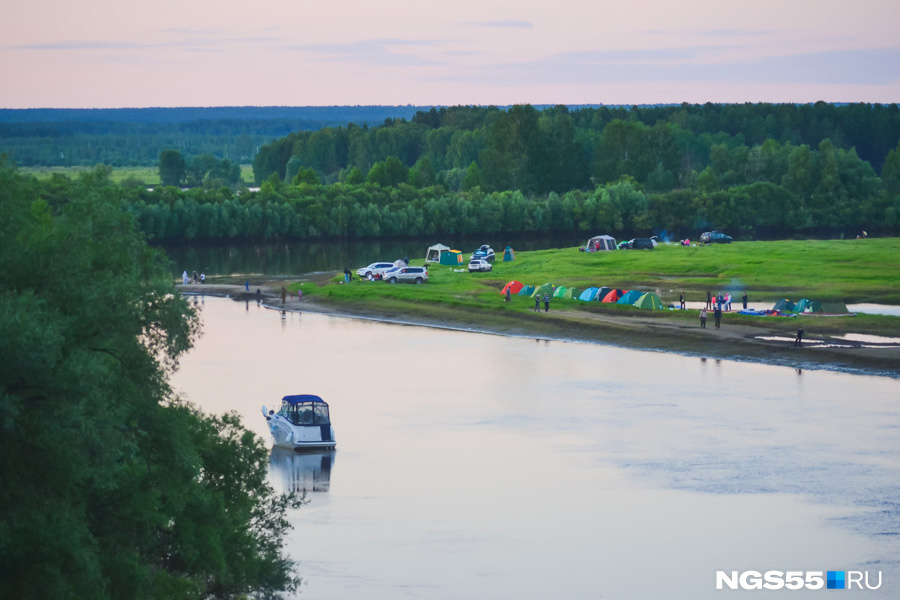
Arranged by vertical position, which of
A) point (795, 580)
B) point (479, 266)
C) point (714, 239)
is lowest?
point (795, 580)

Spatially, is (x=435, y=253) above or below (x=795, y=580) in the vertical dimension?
above

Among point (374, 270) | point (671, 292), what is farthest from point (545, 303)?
point (374, 270)

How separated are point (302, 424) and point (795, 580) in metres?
19.7

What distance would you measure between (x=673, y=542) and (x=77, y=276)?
18853mm

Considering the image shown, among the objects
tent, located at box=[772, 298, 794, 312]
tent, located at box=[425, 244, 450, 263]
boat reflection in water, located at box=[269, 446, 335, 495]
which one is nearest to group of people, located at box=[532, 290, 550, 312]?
tent, located at box=[772, 298, 794, 312]

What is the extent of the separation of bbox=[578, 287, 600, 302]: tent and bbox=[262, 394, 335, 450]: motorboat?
39.3m

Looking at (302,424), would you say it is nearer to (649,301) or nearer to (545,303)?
(545,303)

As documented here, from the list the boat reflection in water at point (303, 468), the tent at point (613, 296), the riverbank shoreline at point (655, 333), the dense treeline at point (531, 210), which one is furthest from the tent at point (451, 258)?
the boat reflection in water at point (303, 468)

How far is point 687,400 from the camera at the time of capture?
54.1m

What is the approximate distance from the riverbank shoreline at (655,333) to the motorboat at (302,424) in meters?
25.5

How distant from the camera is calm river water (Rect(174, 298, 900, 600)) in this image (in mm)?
33219

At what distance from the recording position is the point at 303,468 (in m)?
43.6

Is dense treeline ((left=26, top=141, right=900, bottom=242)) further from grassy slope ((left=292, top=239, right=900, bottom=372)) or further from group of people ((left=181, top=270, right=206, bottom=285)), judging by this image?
grassy slope ((left=292, top=239, right=900, bottom=372))

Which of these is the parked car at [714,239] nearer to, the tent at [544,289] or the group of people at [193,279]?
the tent at [544,289]
